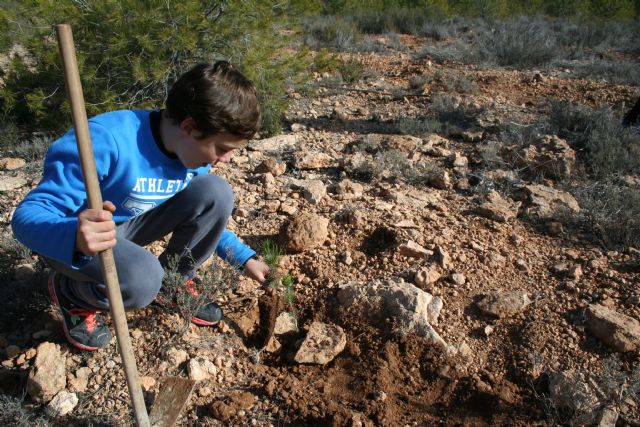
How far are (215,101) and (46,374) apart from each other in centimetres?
123

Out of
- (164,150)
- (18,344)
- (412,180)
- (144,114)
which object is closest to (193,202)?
(164,150)

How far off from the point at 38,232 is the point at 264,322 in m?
1.15

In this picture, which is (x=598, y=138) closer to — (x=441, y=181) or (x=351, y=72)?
(x=441, y=181)

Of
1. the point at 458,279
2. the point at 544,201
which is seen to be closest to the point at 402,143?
the point at 544,201

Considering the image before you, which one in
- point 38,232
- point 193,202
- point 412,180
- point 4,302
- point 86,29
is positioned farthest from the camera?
point 86,29

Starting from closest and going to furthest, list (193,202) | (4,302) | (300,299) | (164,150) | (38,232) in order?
1. (38,232)
2. (164,150)
3. (193,202)
4. (4,302)
5. (300,299)

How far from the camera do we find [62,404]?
71.9 inches

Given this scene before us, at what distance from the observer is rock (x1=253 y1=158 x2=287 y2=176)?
3.50 m

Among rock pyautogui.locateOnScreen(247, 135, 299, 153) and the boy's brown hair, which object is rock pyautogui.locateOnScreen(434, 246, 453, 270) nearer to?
the boy's brown hair

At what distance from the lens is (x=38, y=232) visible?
1469 mm

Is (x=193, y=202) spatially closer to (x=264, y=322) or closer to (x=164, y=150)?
(x=164, y=150)

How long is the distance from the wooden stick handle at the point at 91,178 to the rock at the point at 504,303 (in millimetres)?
1568

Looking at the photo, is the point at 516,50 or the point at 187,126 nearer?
the point at 187,126

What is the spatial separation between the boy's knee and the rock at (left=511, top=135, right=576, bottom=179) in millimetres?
2896
